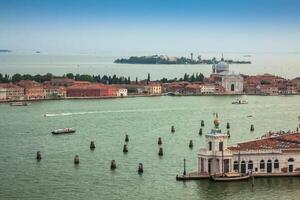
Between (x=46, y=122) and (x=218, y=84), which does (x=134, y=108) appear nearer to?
(x=46, y=122)

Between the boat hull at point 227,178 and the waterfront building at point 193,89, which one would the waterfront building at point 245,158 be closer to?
the boat hull at point 227,178

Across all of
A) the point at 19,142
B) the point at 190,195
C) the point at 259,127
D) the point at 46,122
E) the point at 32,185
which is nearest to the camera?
the point at 190,195

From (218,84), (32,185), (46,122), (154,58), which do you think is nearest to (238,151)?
(32,185)

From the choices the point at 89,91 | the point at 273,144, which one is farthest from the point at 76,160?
the point at 89,91

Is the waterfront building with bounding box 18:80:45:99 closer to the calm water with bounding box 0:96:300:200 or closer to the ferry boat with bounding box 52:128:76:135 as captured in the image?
the calm water with bounding box 0:96:300:200

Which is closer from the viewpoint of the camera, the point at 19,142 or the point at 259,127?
the point at 19,142

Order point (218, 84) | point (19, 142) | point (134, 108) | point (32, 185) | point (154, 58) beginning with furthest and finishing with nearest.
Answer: point (154, 58) → point (218, 84) → point (134, 108) → point (19, 142) → point (32, 185)

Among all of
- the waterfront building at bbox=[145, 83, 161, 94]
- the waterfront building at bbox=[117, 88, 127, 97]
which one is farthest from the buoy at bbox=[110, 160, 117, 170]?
the waterfront building at bbox=[145, 83, 161, 94]

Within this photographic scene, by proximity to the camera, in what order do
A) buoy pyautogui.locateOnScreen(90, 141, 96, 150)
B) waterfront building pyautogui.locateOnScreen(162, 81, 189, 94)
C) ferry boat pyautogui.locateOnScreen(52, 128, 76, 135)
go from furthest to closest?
waterfront building pyautogui.locateOnScreen(162, 81, 189, 94)
ferry boat pyautogui.locateOnScreen(52, 128, 76, 135)
buoy pyautogui.locateOnScreen(90, 141, 96, 150)
